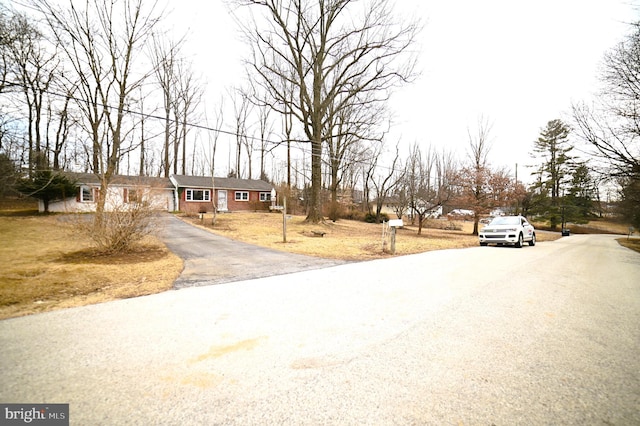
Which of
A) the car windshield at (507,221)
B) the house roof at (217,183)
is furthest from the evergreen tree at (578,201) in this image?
the house roof at (217,183)

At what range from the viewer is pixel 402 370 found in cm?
250

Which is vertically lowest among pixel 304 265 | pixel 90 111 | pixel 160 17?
pixel 304 265

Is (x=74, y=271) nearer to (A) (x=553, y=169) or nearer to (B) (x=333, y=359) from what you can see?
(B) (x=333, y=359)

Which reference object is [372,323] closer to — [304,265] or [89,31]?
[304,265]

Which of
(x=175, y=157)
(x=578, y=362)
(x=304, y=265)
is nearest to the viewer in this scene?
(x=578, y=362)

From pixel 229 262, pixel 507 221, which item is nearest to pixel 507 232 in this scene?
pixel 507 221

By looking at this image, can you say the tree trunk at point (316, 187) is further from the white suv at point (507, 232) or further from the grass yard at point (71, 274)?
the grass yard at point (71, 274)

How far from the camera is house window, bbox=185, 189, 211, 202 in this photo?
2909 cm

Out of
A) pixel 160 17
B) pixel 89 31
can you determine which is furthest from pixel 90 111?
pixel 160 17

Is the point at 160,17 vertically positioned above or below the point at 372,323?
above

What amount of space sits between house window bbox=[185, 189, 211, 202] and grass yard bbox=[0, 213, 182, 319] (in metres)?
19.6

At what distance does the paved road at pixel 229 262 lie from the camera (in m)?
6.24

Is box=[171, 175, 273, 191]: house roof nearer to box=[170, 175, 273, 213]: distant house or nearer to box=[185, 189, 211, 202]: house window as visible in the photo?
box=[170, 175, 273, 213]: distant house

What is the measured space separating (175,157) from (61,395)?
126ft
